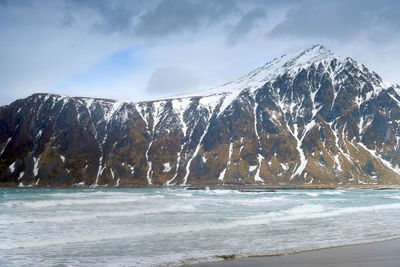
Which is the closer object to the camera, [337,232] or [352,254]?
[352,254]

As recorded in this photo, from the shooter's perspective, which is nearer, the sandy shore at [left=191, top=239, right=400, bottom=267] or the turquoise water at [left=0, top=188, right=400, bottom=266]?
the sandy shore at [left=191, top=239, right=400, bottom=267]

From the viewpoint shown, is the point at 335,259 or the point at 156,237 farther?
the point at 156,237

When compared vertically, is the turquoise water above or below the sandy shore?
below

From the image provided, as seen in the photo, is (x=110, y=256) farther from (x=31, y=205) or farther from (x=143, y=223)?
(x=31, y=205)

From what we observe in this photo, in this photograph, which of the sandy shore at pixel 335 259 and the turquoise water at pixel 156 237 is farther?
the turquoise water at pixel 156 237

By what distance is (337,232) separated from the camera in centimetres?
3397

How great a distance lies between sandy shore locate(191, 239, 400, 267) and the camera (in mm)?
20500

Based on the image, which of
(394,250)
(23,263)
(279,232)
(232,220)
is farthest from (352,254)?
(232,220)

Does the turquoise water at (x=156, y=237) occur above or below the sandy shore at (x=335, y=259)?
below

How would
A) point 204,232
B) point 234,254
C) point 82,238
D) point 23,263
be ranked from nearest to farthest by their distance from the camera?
point 23,263, point 234,254, point 82,238, point 204,232

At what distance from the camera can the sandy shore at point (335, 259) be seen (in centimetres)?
2050

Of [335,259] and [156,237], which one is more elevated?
[335,259]

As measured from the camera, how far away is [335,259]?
21672 mm

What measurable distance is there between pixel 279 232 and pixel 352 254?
1059cm
